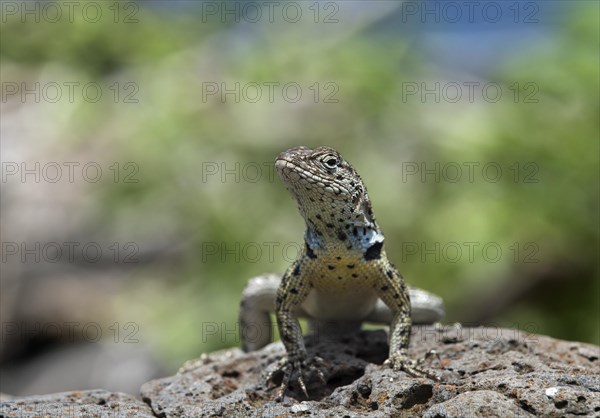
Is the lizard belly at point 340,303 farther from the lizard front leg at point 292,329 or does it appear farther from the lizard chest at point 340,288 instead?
the lizard front leg at point 292,329

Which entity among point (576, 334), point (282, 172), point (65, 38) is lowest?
Answer: point (576, 334)

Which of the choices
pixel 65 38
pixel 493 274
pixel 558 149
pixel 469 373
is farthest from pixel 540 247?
pixel 65 38

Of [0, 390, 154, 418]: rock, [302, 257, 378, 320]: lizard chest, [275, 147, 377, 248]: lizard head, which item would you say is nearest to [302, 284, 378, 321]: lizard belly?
[302, 257, 378, 320]: lizard chest

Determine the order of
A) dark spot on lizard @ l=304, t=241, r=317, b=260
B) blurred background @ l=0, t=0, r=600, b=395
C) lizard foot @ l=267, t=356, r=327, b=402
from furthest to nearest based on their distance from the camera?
blurred background @ l=0, t=0, r=600, b=395
dark spot on lizard @ l=304, t=241, r=317, b=260
lizard foot @ l=267, t=356, r=327, b=402

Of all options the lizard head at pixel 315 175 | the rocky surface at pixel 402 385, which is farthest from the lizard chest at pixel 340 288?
the lizard head at pixel 315 175

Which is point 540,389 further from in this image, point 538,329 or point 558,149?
point 558,149

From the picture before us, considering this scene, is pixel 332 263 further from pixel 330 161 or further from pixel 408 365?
pixel 408 365

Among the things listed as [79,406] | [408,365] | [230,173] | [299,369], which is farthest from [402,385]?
[230,173]

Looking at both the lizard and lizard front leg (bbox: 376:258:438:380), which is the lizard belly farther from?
lizard front leg (bbox: 376:258:438:380)
